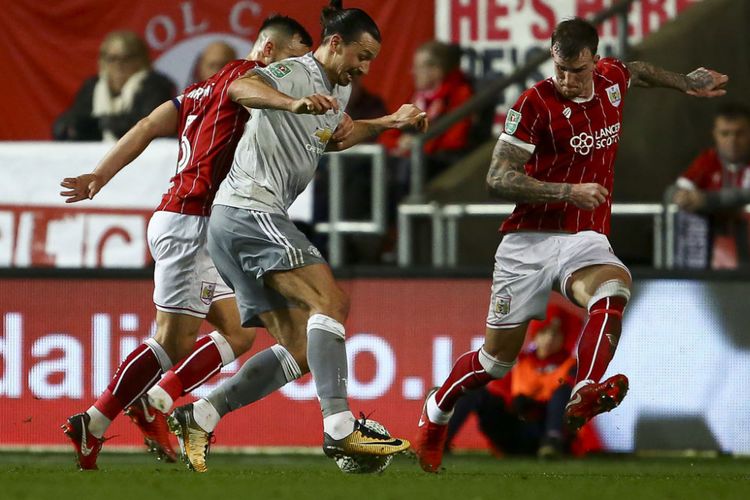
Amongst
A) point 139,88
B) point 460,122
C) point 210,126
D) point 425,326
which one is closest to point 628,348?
point 425,326

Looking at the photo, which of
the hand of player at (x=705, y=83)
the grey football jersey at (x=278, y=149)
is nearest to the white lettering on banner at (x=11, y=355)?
the grey football jersey at (x=278, y=149)

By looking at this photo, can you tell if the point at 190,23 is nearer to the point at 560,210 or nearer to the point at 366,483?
the point at 560,210

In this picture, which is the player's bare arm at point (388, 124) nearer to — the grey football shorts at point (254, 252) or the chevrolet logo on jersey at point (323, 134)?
the chevrolet logo on jersey at point (323, 134)

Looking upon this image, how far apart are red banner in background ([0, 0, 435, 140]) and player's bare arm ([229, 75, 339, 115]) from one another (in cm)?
588

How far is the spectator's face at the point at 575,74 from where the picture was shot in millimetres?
7883

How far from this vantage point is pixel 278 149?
745 cm

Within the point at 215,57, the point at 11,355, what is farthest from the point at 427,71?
the point at 11,355

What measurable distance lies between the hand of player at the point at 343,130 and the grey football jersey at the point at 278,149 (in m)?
0.21

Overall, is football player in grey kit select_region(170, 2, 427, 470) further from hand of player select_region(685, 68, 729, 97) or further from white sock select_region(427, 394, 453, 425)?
hand of player select_region(685, 68, 729, 97)

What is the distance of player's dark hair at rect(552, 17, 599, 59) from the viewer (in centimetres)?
783

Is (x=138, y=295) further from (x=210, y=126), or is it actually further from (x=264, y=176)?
(x=264, y=176)

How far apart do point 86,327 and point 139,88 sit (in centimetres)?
231

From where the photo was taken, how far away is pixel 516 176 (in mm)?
7891

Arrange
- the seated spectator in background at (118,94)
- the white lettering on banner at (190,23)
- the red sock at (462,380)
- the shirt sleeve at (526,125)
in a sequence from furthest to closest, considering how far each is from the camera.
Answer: the white lettering on banner at (190,23) < the seated spectator in background at (118,94) < the red sock at (462,380) < the shirt sleeve at (526,125)
